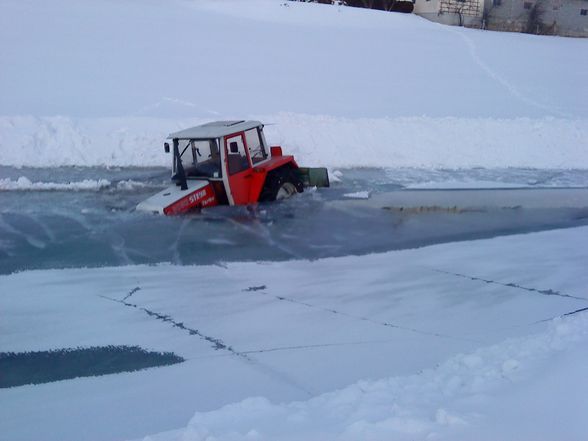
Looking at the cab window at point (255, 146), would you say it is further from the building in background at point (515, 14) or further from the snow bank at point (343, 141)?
the building in background at point (515, 14)

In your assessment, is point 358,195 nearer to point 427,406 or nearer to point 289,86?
point 427,406

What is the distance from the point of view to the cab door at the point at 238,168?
9703 millimetres

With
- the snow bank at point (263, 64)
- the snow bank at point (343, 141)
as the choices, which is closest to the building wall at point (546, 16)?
the snow bank at point (263, 64)

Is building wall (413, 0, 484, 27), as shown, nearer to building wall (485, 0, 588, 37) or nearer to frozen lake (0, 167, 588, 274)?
building wall (485, 0, 588, 37)

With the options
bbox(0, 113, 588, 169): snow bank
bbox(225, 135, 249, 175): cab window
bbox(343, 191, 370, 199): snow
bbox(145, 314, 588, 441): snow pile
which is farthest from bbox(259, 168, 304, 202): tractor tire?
bbox(145, 314, 588, 441): snow pile

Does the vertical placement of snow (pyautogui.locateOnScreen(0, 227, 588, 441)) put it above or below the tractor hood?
below

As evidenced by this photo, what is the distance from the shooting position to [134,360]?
5137mm

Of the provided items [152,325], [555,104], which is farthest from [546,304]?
[555,104]

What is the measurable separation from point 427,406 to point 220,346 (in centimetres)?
227

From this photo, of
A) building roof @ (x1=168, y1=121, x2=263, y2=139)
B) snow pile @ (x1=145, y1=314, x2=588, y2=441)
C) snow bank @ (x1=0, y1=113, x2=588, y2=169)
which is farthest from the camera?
snow bank @ (x1=0, y1=113, x2=588, y2=169)

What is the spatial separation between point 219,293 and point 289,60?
1768 centimetres

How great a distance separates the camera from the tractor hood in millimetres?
9133

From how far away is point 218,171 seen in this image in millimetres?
9742

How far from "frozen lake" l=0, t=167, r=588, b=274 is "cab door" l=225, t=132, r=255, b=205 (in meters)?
0.25
